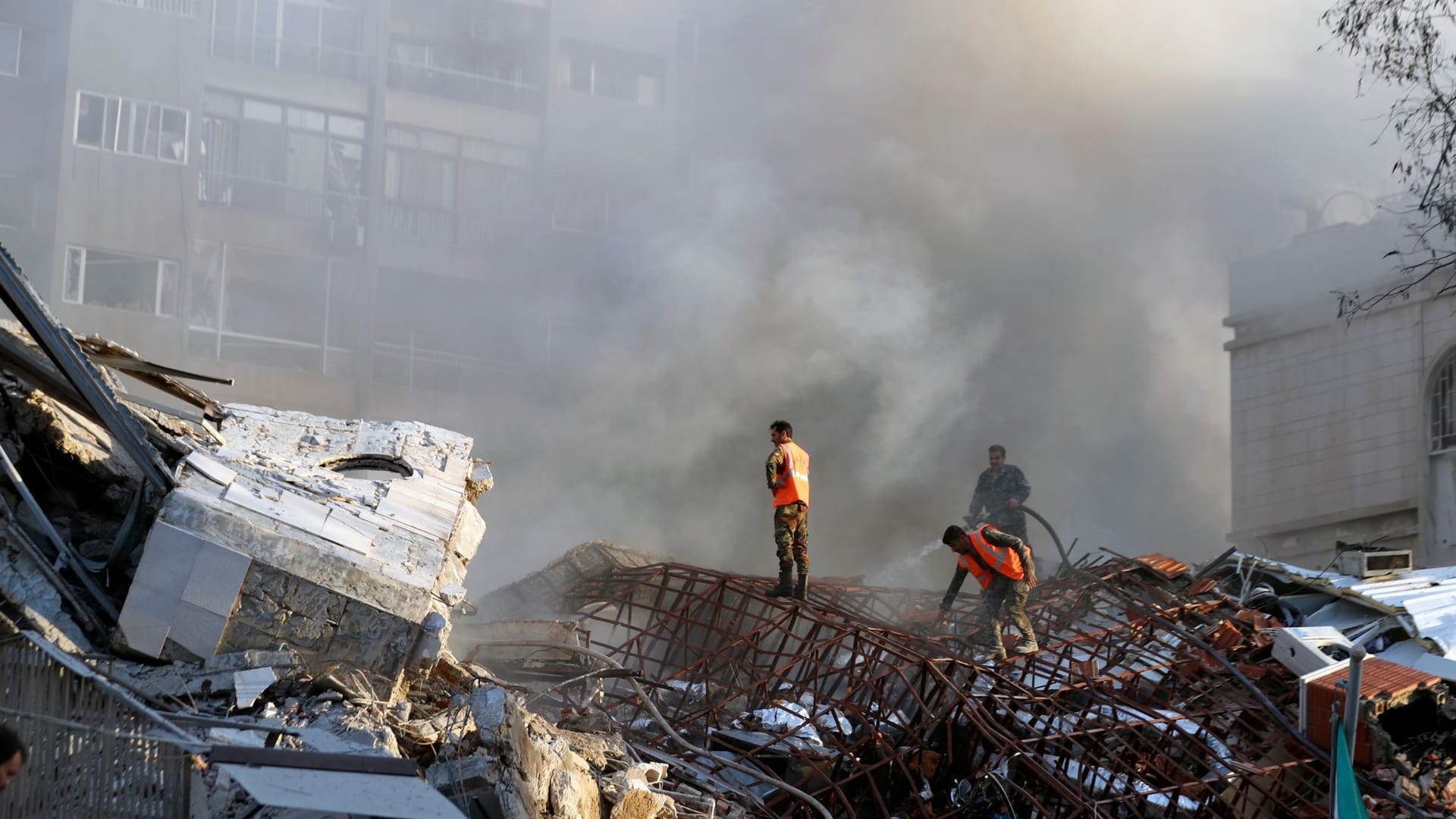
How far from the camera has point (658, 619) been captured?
966 centimetres

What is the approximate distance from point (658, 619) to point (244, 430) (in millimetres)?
3195

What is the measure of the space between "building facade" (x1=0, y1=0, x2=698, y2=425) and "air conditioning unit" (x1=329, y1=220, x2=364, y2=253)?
1.4 inches

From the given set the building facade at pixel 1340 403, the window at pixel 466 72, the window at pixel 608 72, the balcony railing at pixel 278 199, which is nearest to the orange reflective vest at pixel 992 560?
the building facade at pixel 1340 403

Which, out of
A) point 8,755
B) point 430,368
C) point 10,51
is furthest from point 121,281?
point 8,755

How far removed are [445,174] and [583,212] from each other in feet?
9.75

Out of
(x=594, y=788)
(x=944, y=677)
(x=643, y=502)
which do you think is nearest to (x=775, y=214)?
(x=643, y=502)

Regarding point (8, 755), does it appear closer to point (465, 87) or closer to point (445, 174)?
point (445, 174)

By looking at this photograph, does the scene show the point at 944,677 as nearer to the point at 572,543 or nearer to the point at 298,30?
the point at 572,543

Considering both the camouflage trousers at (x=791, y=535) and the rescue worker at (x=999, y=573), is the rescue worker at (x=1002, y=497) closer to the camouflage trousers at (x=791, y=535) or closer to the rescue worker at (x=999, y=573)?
the rescue worker at (x=999, y=573)

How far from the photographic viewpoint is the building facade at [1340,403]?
18844 mm

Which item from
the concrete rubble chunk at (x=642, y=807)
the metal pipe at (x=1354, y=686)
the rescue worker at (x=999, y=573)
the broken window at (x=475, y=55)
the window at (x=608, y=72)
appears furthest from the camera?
the window at (x=608, y=72)

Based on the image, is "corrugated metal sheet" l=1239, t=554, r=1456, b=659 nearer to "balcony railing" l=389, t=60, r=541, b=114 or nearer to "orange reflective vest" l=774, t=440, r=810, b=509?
"orange reflective vest" l=774, t=440, r=810, b=509

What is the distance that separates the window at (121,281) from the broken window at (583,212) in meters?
5.85

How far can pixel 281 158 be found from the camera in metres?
23.1
